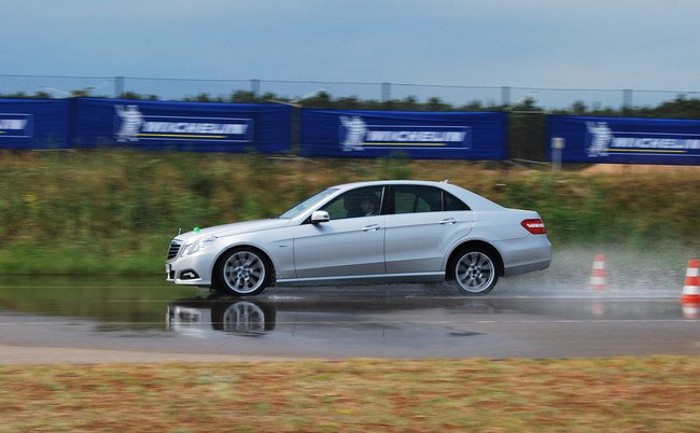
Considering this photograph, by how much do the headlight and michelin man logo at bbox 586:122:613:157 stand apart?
1361 cm

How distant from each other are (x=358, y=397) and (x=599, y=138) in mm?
19406

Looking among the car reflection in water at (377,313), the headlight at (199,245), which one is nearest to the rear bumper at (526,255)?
the car reflection in water at (377,313)

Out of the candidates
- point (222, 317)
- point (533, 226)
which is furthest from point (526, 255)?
point (222, 317)

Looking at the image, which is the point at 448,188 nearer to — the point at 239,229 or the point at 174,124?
the point at 239,229

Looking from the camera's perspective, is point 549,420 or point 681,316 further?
point 681,316

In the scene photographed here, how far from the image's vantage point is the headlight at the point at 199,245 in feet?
45.9

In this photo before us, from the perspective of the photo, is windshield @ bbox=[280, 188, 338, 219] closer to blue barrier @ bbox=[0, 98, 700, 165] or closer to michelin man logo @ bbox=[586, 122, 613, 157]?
blue barrier @ bbox=[0, 98, 700, 165]

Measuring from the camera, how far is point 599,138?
82.4ft

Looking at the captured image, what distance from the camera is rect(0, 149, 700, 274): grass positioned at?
20000 millimetres

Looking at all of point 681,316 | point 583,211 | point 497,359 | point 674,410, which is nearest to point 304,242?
A: point 681,316

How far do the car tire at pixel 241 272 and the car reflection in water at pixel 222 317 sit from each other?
1.61 feet

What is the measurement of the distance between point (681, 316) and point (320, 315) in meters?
4.33

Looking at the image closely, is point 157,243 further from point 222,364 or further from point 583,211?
point 222,364

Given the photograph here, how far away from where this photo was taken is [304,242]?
14.2 metres
